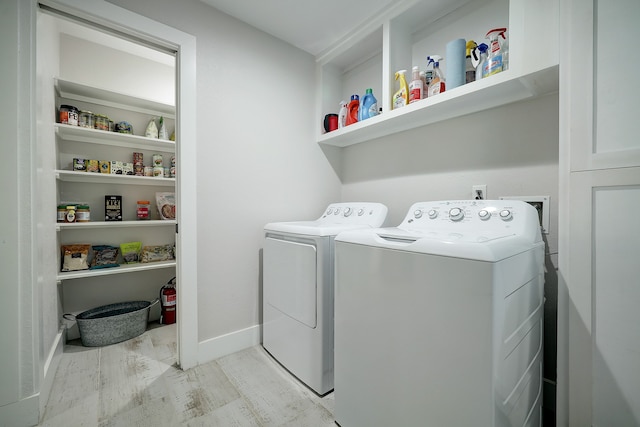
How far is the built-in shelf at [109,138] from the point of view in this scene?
1895 mm

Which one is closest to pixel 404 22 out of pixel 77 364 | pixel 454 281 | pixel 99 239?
pixel 454 281

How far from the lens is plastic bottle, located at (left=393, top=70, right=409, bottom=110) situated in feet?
4.98

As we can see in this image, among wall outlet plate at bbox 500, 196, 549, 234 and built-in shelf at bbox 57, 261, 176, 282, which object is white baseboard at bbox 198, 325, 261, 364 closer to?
built-in shelf at bbox 57, 261, 176, 282

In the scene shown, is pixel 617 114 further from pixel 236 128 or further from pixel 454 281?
pixel 236 128

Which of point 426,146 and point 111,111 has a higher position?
point 111,111

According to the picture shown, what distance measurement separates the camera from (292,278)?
149cm

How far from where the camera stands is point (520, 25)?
1.06 meters

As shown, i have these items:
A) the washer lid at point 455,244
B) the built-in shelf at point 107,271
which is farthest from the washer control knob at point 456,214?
the built-in shelf at point 107,271

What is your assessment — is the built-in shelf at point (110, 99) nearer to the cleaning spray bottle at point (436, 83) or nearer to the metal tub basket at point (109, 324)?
the metal tub basket at point (109, 324)

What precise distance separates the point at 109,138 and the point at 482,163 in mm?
2818

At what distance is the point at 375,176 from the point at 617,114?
1.36 m

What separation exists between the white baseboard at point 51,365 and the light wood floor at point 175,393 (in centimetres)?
4

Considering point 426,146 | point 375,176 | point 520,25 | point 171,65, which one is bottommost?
point 375,176

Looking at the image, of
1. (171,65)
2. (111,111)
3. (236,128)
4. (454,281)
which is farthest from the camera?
(171,65)
